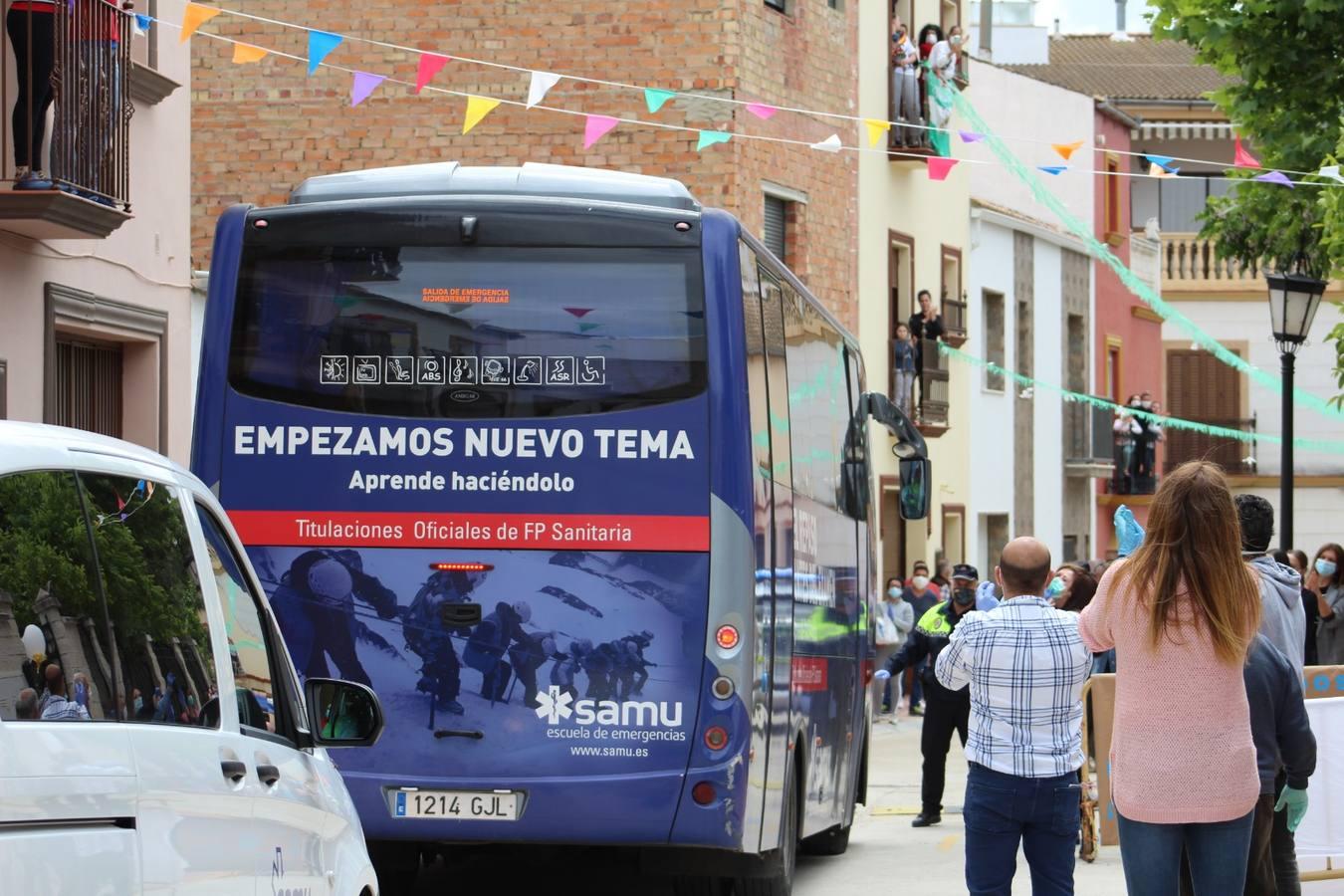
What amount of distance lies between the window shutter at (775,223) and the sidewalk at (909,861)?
9.36 metres

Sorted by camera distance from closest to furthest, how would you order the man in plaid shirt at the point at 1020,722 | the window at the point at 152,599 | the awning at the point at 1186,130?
the window at the point at 152,599
the man in plaid shirt at the point at 1020,722
the awning at the point at 1186,130

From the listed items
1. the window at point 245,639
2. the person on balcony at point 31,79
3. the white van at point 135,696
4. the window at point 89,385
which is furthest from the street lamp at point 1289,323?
the white van at point 135,696

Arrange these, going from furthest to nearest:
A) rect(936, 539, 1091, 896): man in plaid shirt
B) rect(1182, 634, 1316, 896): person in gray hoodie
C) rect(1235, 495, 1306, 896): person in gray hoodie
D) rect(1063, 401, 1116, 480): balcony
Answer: rect(1063, 401, 1116, 480): balcony < rect(1235, 495, 1306, 896): person in gray hoodie < rect(936, 539, 1091, 896): man in plaid shirt < rect(1182, 634, 1316, 896): person in gray hoodie

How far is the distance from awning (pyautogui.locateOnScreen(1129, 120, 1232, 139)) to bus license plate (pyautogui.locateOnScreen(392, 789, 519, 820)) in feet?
146

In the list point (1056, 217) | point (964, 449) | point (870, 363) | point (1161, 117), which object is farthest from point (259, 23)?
point (1161, 117)

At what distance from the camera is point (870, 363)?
3067 cm

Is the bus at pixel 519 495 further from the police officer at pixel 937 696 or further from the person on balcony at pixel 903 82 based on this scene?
the person on balcony at pixel 903 82

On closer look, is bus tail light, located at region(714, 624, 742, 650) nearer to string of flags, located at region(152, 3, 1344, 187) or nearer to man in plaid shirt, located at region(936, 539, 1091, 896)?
man in plaid shirt, located at region(936, 539, 1091, 896)

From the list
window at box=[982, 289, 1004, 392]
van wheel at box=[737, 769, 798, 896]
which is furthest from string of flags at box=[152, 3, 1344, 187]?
window at box=[982, 289, 1004, 392]

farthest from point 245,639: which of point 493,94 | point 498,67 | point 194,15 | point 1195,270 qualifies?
point 1195,270

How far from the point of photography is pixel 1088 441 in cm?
4269

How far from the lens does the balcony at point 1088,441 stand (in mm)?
41594

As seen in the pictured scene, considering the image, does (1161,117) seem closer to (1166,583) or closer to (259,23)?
(259,23)

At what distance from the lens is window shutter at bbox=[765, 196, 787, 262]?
26.8m
